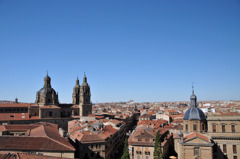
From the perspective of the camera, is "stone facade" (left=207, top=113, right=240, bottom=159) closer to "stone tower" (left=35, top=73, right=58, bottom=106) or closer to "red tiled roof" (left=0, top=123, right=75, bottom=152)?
"red tiled roof" (left=0, top=123, right=75, bottom=152)

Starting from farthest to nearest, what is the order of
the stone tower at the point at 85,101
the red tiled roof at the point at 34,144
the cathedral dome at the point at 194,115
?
1. the stone tower at the point at 85,101
2. the cathedral dome at the point at 194,115
3. the red tiled roof at the point at 34,144

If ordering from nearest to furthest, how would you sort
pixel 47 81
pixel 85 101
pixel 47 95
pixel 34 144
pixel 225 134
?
pixel 34 144 → pixel 225 134 → pixel 47 95 → pixel 47 81 → pixel 85 101

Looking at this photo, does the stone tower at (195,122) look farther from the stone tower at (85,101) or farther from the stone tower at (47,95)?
the stone tower at (47,95)

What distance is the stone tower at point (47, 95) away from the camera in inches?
3930

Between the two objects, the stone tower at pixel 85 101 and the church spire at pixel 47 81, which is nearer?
the stone tower at pixel 85 101

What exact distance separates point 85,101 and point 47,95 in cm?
1623

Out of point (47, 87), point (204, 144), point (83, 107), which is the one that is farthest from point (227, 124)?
point (47, 87)

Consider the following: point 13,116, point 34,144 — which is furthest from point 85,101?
point 34,144

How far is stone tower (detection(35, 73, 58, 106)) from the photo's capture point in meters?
99.8

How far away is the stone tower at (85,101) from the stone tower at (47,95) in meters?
11.0

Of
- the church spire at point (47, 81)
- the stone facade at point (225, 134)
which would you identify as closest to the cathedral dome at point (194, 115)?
the stone facade at point (225, 134)

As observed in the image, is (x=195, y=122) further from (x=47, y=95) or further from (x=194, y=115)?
(x=47, y=95)

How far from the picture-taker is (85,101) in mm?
104688

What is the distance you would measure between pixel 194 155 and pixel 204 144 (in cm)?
293
